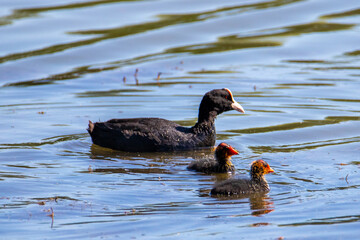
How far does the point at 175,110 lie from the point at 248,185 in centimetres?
516

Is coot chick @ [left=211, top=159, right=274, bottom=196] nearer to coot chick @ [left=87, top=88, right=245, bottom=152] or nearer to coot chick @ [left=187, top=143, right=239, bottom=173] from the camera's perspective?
coot chick @ [left=187, top=143, right=239, bottom=173]

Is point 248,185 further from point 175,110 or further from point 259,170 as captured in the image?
point 175,110

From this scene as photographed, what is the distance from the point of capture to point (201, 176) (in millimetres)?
9727

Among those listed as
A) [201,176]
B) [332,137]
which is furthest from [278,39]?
[201,176]

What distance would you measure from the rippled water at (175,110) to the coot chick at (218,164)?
17cm

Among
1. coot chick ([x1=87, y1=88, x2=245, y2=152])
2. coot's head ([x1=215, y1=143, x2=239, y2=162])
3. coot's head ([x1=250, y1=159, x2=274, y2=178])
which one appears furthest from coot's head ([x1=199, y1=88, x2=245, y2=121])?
coot's head ([x1=250, y1=159, x2=274, y2=178])

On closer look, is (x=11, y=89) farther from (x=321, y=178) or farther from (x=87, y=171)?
(x=321, y=178)

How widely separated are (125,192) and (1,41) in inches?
469

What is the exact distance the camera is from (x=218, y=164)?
9977mm

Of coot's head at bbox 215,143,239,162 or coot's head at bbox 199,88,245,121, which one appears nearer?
coot's head at bbox 215,143,239,162

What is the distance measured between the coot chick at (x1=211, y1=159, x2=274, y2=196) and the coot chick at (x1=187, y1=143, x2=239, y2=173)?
0.86m

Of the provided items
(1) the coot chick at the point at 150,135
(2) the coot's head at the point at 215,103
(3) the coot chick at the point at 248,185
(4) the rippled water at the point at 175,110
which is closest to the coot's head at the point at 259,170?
(3) the coot chick at the point at 248,185

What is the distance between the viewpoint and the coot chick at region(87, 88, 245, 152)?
37.2ft

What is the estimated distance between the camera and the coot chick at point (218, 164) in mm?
9906
